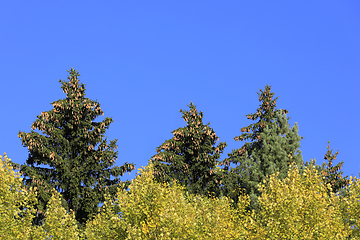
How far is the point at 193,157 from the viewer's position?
160 feet

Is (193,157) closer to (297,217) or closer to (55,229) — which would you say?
(55,229)

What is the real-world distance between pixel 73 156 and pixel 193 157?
13746 millimetres

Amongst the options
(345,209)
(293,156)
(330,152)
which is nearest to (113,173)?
(293,156)

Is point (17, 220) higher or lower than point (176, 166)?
lower

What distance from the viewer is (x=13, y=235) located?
26.8m

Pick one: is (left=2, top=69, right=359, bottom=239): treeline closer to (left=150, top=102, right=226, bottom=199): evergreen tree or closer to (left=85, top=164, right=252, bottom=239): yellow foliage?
(left=150, top=102, right=226, bottom=199): evergreen tree

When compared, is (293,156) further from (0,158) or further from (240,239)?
(0,158)

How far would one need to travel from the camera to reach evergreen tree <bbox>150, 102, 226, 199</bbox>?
154 feet

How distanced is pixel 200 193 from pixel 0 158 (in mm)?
24146

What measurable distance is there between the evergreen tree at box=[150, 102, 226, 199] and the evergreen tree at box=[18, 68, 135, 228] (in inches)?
248

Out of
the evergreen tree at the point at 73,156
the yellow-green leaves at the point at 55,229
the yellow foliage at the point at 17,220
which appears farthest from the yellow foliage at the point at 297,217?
the evergreen tree at the point at 73,156

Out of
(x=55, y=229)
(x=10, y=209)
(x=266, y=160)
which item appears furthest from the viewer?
(x=266, y=160)

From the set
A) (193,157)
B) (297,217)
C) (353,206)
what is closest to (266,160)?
(193,157)

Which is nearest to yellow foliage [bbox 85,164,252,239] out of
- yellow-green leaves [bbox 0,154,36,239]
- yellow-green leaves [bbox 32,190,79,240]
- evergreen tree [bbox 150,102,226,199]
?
yellow-green leaves [bbox 32,190,79,240]
